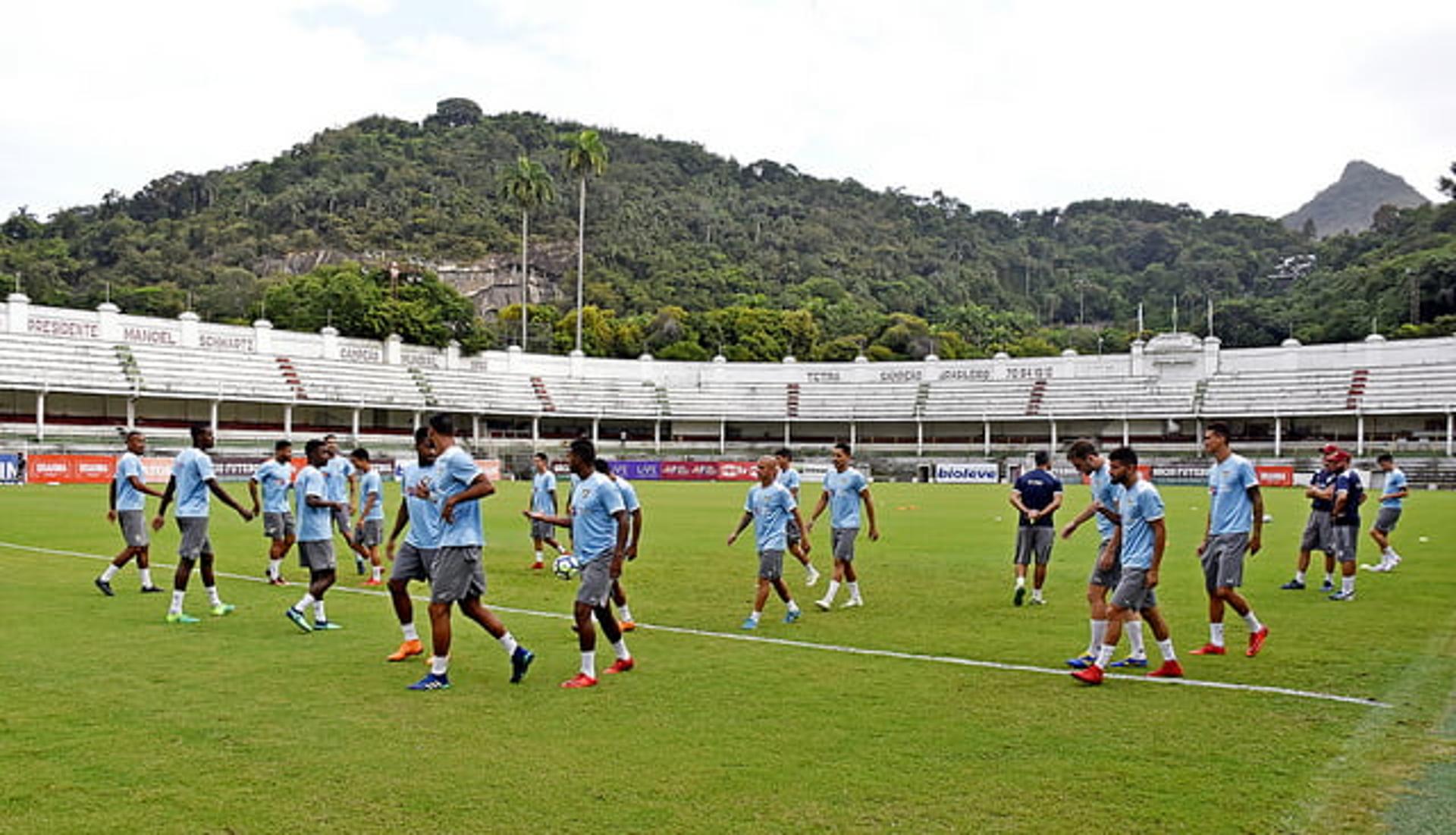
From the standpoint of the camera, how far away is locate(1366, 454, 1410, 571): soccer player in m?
17.6

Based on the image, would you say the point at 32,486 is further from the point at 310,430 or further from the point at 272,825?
the point at 272,825

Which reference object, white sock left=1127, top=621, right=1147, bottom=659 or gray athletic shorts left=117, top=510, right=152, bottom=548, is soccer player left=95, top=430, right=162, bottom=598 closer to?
gray athletic shorts left=117, top=510, right=152, bottom=548

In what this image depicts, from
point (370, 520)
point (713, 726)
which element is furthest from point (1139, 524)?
Result: point (370, 520)

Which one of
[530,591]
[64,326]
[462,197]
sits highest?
[462,197]

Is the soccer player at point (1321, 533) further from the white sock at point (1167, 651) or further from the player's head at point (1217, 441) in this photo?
the white sock at point (1167, 651)

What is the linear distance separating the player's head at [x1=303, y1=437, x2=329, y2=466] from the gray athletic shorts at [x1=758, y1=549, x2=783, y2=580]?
5.59m

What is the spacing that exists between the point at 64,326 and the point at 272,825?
66.5 metres

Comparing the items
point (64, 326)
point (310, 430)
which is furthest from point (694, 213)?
point (64, 326)

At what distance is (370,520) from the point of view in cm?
1664

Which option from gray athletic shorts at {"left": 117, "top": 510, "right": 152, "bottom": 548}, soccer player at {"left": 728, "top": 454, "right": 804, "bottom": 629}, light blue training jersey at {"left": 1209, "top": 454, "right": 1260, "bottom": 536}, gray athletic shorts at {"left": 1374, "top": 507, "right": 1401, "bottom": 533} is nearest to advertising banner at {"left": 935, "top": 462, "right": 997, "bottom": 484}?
gray athletic shorts at {"left": 1374, "top": 507, "right": 1401, "bottom": 533}

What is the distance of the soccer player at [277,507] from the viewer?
16.0 m

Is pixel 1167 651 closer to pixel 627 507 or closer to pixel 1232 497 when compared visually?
pixel 1232 497

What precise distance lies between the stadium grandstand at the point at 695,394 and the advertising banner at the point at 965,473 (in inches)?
379

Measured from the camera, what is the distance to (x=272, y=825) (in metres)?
5.81
